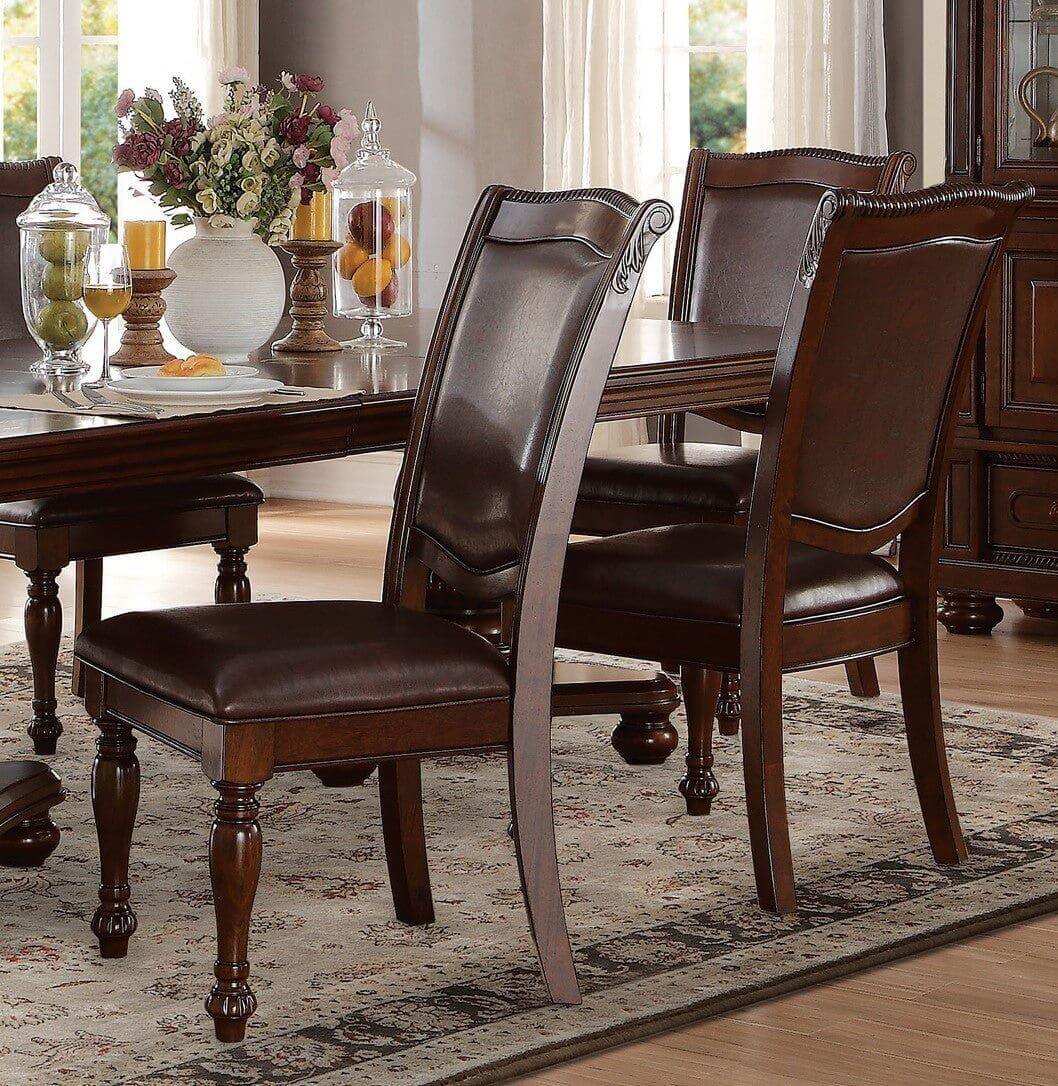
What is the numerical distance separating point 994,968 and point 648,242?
1.01 metres

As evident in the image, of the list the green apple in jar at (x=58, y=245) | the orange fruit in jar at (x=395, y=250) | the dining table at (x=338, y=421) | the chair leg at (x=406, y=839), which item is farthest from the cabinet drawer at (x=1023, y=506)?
the green apple in jar at (x=58, y=245)

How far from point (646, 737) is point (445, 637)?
1.20 metres

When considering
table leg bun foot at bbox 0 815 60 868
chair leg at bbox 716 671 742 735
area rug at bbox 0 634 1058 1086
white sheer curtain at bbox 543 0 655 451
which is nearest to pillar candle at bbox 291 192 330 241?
area rug at bbox 0 634 1058 1086

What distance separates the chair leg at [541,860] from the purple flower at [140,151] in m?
1.21

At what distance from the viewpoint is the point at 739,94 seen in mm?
5836

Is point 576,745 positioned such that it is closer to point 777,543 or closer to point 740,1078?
point 777,543

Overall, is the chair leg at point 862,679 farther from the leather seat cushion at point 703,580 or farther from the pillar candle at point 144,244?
the pillar candle at point 144,244

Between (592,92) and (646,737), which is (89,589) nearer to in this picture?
(646,737)

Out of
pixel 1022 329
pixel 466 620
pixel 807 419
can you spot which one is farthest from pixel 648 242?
pixel 1022 329

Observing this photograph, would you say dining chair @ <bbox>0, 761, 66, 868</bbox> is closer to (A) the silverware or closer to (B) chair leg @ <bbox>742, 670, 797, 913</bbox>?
(A) the silverware

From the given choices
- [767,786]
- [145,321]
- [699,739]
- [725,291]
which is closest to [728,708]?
[699,739]

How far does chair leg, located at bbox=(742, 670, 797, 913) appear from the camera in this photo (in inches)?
104

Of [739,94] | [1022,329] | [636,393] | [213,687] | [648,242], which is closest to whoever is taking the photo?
[213,687]

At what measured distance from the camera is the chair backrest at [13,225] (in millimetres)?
3695
